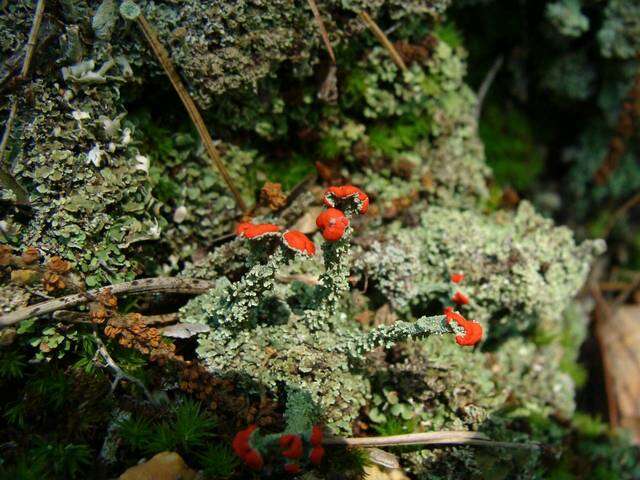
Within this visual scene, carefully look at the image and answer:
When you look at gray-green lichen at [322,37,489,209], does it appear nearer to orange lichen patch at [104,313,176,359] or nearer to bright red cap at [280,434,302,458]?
orange lichen patch at [104,313,176,359]

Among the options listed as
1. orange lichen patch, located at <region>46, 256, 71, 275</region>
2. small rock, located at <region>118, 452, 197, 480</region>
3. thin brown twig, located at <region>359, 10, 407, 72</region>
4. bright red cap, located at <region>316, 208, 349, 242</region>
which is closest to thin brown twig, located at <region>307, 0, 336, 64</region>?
thin brown twig, located at <region>359, 10, 407, 72</region>

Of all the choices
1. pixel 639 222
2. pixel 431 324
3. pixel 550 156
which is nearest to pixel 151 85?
pixel 431 324

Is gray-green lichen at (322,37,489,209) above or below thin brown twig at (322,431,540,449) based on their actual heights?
above

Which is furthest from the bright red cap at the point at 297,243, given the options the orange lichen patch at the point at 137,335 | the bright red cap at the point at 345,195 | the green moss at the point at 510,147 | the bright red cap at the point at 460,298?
the green moss at the point at 510,147

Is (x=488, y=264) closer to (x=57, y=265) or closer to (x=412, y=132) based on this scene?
(x=412, y=132)

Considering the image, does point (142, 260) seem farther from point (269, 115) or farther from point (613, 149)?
point (613, 149)

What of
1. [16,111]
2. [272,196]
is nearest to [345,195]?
[272,196]

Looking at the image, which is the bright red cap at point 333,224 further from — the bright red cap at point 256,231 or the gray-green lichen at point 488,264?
the gray-green lichen at point 488,264
